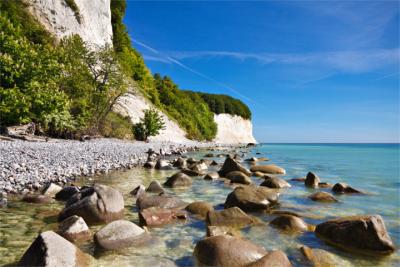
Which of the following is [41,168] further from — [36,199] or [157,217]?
[157,217]

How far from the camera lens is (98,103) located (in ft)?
92.3

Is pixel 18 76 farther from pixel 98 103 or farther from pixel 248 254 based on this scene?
pixel 248 254

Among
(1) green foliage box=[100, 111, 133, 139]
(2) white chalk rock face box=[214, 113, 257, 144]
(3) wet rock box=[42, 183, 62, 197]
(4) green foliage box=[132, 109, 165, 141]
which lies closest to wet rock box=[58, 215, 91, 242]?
(3) wet rock box=[42, 183, 62, 197]

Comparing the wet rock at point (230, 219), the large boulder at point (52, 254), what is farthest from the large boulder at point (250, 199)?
the large boulder at point (52, 254)

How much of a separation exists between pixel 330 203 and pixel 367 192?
3378 mm

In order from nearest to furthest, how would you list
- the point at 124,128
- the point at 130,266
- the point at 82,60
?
the point at 130,266, the point at 82,60, the point at 124,128

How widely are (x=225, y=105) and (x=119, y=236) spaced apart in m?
92.8

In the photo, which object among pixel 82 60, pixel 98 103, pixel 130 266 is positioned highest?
pixel 82 60

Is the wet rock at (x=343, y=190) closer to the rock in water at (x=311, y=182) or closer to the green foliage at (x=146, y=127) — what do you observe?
the rock in water at (x=311, y=182)

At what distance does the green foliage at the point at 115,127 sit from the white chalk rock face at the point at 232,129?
5040 cm

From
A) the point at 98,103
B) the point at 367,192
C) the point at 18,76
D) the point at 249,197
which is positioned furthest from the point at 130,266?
the point at 98,103

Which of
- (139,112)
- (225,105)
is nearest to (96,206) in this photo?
(139,112)

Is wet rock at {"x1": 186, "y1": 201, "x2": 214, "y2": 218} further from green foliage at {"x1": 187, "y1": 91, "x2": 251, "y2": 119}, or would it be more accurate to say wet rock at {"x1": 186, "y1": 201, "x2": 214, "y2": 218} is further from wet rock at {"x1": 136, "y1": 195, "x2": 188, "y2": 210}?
green foliage at {"x1": 187, "y1": 91, "x2": 251, "y2": 119}

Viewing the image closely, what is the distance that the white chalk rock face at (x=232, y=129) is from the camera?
89625 mm
